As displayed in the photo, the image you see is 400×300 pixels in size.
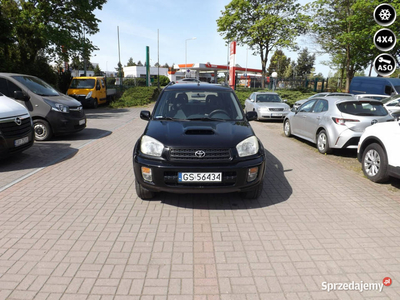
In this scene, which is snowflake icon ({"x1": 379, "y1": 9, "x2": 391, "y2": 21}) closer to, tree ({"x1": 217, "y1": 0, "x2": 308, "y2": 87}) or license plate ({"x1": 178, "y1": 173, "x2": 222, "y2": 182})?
license plate ({"x1": 178, "y1": 173, "x2": 222, "y2": 182})

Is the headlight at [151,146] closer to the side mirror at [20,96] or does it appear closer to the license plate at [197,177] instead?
the license plate at [197,177]

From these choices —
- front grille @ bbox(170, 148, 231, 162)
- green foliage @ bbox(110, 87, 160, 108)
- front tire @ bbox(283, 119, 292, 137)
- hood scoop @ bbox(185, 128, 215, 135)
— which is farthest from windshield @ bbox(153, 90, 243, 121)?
green foliage @ bbox(110, 87, 160, 108)

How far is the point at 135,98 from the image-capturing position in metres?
23.2

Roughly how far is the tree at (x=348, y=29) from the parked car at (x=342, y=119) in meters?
16.8

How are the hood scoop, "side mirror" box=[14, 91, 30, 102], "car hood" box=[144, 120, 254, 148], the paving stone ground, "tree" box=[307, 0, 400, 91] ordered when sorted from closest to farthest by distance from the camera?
the paving stone ground
"car hood" box=[144, 120, 254, 148]
the hood scoop
"side mirror" box=[14, 91, 30, 102]
"tree" box=[307, 0, 400, 91]

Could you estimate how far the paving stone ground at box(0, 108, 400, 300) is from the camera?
265 cm

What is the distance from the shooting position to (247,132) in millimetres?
4531

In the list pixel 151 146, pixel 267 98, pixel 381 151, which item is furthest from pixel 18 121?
pixel 267 98

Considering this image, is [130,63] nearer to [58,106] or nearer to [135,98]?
[135,98]

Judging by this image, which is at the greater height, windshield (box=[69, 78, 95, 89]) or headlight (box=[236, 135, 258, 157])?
windshield (box=[69, 78, 95, 89])

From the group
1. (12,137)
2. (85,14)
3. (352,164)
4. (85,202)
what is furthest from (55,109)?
(85,14)

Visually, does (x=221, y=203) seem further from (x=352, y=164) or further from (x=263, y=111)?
(x=263, y=111)

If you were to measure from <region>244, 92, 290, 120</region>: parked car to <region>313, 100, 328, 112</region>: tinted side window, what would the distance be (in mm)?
5943

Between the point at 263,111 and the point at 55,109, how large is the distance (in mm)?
9490
